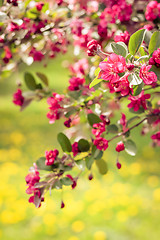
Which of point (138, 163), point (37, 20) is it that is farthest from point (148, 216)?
point (37, 20)

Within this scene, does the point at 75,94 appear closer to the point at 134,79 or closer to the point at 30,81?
the point at 30,81

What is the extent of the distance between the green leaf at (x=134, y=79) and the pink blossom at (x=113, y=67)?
0.03 meters

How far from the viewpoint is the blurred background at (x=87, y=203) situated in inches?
121

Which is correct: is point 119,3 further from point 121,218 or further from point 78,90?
point 121,218

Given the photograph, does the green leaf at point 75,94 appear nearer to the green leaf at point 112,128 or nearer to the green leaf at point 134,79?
the green leaf at point 112,128

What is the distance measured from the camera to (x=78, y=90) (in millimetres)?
1587

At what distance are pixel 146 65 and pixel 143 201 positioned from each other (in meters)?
2.77

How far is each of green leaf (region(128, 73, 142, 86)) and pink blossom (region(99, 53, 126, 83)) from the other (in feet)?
0.10

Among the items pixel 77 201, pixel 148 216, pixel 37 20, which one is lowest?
pixel 148 216

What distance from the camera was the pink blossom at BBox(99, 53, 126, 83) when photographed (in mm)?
1004

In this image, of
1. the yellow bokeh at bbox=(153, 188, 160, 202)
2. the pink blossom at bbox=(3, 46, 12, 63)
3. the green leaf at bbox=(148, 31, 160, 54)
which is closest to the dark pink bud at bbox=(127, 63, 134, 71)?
the green leaf at bbox=(148, 31, 160, 54)

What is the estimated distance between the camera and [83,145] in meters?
1.45

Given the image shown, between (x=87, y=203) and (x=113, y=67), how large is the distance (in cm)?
281

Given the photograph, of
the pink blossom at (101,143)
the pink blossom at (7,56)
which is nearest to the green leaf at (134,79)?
the pink blossom at (101,143)
